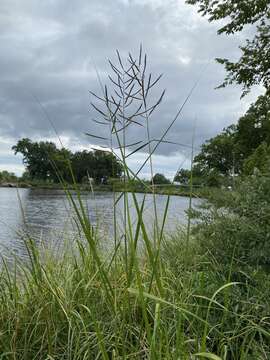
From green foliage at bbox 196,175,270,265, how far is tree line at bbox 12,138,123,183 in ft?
3.87

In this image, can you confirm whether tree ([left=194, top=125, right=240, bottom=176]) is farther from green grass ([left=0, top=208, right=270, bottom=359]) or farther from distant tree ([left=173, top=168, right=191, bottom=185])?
green grass ([left=0, top=208, right=270, bottom=359])

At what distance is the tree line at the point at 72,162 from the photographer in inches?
70.1

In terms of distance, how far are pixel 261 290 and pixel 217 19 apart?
905cm

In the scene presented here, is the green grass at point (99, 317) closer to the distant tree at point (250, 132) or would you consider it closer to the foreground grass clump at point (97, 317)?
the foreground grass clump at point (97, 317)

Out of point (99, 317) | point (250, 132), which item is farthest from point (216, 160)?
point (250, 132)

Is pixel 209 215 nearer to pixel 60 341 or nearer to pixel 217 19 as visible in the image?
pixel 60 341

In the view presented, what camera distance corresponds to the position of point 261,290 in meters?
2.50

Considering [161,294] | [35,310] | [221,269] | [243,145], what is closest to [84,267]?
[35,310]

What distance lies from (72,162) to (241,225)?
1.51 m

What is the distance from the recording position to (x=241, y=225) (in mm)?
2980

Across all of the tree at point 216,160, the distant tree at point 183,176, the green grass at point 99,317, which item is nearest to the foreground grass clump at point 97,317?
the green grass at point 99,317

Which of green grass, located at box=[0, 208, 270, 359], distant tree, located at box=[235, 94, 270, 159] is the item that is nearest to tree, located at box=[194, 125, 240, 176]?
green grass, located at box=[0, 208, 270, 359]

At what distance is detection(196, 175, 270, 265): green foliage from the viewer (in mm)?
2914

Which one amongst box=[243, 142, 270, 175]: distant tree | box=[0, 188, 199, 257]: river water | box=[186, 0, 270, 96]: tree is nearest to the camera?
box=[0, 188, 199, 257]: river water
